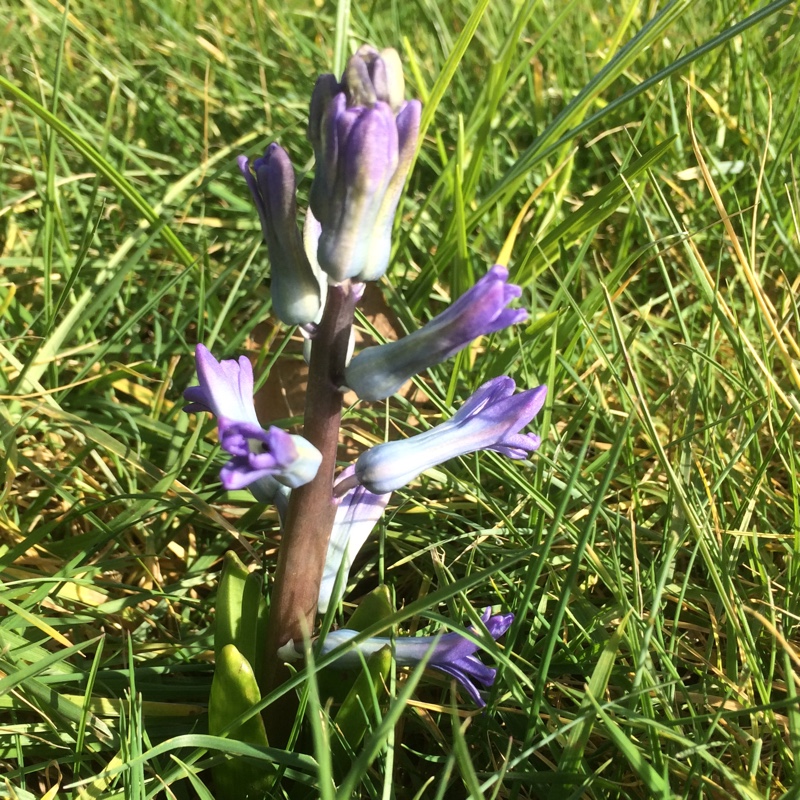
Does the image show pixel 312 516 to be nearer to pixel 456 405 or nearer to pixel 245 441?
pixel 245 441

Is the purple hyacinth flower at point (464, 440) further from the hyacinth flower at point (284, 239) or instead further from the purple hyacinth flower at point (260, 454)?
the hyacinth flower at point (284, 239)

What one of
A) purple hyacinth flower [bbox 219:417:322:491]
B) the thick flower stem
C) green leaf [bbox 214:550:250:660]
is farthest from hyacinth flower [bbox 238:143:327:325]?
green leaf [bbox 214:550:250:660]

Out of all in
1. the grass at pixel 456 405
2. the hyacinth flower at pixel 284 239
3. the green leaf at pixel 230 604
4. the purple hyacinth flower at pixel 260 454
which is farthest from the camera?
the green leaf at pixel 230 604

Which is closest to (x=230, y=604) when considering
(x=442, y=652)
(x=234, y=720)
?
(x=234, y=720)

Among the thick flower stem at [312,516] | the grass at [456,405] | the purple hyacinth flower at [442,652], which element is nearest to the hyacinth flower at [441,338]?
the thick flower stem at [312,516]

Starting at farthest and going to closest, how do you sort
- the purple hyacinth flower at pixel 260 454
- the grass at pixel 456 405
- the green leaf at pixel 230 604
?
the green leaf at pixel 230 604 < the grass at pixel 456 405 < the purple hyacinth flower at pixel 260 454
